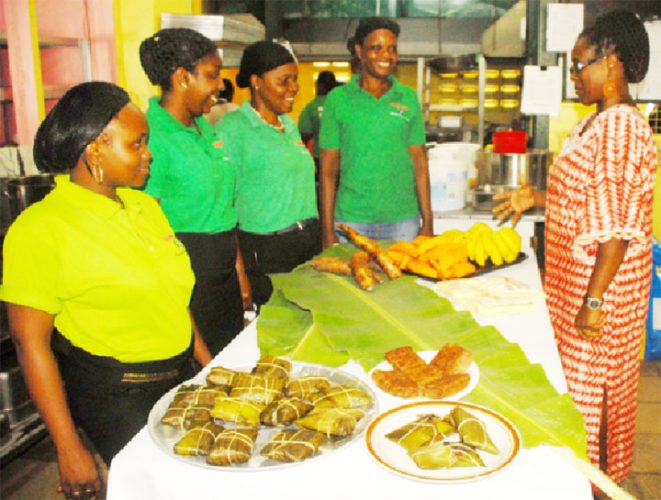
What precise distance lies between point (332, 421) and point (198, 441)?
0.26 metres

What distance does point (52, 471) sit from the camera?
10.6 feet

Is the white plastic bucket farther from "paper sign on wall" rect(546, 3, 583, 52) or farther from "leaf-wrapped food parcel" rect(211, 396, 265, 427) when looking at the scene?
"leaf-wrapped food parcel" rect(211, 396, 265, 427)

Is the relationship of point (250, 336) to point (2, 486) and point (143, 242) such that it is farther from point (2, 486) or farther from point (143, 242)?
point (2, 486)

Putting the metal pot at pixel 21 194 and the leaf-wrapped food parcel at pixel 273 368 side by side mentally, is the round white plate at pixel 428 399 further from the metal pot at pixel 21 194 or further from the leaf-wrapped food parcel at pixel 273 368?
the metal pot at pixel 21 194

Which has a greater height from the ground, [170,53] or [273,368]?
[170,53]

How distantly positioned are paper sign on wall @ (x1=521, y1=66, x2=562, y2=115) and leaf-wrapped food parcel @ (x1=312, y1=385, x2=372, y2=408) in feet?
10.1

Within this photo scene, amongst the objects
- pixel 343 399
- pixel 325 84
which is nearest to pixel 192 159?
pixel 343 399

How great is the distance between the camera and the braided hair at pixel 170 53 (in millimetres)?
2533

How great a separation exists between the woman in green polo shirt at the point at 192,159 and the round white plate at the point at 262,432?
3.65 ft

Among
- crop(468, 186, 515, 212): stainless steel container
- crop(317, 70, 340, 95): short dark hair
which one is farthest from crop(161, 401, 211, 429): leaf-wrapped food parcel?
crop(317, 70, 340, 95): short dark hair

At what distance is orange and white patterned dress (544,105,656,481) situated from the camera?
7.27 feet

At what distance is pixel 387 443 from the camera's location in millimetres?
1284

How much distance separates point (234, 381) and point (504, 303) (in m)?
0.96

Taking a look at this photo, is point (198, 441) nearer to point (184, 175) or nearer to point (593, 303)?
point (184, 175)
